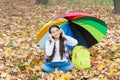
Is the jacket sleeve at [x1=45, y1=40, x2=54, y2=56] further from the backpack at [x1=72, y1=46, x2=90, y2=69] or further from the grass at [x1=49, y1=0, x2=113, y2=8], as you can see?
the grass at [x1=49, y1=0, x2=113, y2=8]

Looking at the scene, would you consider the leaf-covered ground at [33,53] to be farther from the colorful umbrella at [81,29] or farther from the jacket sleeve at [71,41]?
the jacket sleeve at [71,41]

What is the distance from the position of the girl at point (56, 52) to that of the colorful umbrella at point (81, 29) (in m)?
0.55

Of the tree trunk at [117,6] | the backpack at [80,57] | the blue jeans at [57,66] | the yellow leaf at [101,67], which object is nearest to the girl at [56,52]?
the blue jeans at [57,66]

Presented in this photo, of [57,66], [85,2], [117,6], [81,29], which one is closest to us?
[57,66]

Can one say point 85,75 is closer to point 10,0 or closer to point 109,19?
point 109,19

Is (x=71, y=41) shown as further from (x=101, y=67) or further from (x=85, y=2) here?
(x=85, y=2)

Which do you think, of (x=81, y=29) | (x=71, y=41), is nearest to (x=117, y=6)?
(x=81, y=29)

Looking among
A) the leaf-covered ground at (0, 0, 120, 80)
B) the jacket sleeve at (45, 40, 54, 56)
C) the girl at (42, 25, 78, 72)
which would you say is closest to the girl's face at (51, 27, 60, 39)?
Result: the girl at (42, 25, 78, 72)

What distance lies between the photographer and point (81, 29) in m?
7.63

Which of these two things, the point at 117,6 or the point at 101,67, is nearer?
the point at 101,67

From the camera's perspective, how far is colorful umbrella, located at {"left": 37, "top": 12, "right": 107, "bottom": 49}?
24.1ft

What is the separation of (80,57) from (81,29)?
91 cm

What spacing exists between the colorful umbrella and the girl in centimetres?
55

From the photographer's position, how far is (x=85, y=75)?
6254 millimetres
